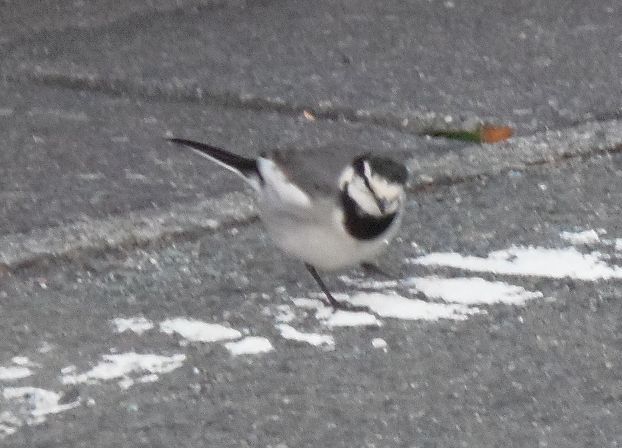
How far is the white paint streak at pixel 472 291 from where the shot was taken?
351 centimetres

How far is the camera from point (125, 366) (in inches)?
126

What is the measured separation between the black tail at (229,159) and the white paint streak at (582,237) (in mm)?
861

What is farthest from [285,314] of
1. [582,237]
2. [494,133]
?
Result: [494,133]

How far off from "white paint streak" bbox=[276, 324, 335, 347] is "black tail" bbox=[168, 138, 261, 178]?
1.78ft

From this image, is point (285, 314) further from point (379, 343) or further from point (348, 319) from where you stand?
point (379, 343)

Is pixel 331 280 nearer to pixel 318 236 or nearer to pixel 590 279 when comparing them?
pixel 318 236

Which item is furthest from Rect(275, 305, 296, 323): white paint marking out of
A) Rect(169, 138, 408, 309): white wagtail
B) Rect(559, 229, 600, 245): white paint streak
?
Rect(559, 229, 600, 245): white paint streak

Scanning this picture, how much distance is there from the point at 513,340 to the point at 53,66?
2896mm

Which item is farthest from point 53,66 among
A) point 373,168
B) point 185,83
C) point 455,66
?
point 373,168

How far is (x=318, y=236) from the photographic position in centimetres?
355

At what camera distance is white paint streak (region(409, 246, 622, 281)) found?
3.63 meters

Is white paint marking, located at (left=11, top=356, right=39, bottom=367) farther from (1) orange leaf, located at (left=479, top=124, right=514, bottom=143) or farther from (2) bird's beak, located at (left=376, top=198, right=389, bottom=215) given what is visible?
(1) orange leaf, located at (left=479, top=124, right=514, bottom=143)

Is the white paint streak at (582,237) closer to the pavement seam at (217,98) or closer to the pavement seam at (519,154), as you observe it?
the pavement seam at (519,154)

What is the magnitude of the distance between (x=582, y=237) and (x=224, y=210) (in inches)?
40.2
